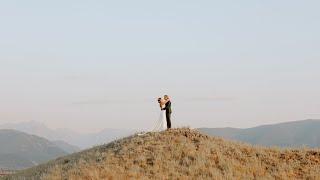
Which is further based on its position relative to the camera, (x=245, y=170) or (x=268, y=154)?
(x=268, y=154)

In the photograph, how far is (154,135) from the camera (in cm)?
3397

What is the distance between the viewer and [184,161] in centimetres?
2831

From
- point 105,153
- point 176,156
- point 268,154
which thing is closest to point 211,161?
point 176,156

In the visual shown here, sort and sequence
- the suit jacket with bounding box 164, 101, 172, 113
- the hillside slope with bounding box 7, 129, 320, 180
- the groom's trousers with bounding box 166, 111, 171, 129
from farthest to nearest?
1. the groom's trousers with bounding box 166, 111, 171, 129
2. the suit jacket with bounding box 164, 101, 172, 113
3. the hillside slope with bounding box 7, 129, 320, 180

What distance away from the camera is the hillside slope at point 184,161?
26531 millimetres

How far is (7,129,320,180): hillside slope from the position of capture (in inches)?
1045

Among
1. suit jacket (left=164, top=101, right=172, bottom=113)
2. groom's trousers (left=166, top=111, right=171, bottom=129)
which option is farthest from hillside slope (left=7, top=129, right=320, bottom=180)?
suit jacket (left=164, top=101, right=172, bottom=113)

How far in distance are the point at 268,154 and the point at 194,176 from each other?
7.22 meters

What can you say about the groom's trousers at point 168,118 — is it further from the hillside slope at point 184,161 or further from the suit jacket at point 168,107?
the hillside slope at point 184,161

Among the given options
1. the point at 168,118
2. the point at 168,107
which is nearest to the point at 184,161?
the point at 168,107

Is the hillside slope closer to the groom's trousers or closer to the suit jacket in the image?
the groom's trousers

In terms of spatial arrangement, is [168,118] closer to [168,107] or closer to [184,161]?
[168,107]

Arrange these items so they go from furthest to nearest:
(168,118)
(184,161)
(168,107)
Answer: (168,118) → (168,107) → (184,161)

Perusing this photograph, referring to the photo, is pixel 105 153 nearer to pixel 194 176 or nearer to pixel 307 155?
pixel 194 176
